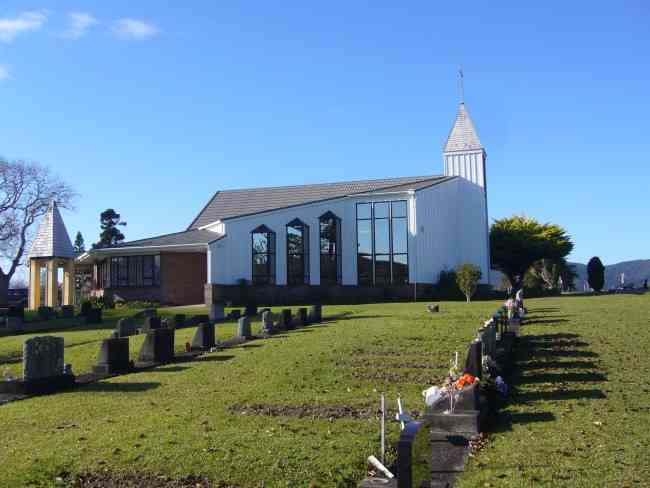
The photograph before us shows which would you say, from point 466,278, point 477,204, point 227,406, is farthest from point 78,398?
point 477,204

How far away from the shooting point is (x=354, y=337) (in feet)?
59.1

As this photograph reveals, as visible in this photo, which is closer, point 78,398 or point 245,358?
point 78,398

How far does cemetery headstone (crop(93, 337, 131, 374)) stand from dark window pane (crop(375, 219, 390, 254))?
29879mm

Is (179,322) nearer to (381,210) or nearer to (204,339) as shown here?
(204,339)

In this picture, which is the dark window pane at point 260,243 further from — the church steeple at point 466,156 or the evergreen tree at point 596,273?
the evergreen tree at point 596,273

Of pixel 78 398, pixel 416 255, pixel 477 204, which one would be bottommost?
pixel 78 398

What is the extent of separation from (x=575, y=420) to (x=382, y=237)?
34856mm

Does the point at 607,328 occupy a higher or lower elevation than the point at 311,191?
lower

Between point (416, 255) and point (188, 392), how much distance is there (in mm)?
32246

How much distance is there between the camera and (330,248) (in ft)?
145

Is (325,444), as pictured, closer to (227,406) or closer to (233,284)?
(227,406)

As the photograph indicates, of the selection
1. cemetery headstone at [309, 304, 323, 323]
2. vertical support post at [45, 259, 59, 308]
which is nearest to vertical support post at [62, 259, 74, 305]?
vertical support post at [45, 259, 59, 308]

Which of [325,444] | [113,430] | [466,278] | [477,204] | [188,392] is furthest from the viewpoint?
[477,204]

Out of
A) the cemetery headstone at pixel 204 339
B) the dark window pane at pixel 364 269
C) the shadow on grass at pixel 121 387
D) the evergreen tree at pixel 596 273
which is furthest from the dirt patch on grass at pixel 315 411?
the evergreen tree at pixel 596 273
